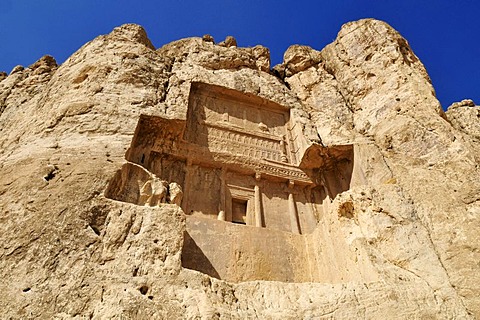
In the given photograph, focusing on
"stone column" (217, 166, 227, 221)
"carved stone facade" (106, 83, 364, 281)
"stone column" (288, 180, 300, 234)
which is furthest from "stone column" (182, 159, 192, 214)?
"stone column" (288, 180, 300, 234)

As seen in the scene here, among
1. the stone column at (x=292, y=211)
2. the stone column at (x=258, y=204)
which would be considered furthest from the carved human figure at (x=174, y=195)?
the stone column at (x=292, y=211)

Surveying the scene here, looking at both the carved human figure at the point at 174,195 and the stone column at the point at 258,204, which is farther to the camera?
the stone column at the point at 258,204

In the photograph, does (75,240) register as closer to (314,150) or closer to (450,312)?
(450,312)

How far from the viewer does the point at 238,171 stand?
1090cm

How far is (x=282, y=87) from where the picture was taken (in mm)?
14398

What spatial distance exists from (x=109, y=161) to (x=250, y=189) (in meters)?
4.39

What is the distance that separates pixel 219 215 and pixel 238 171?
1.81 metres

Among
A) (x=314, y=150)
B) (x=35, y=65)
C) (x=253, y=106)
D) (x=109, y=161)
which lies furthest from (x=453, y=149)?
(x=35, y=65)

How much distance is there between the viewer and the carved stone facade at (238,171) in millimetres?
8633

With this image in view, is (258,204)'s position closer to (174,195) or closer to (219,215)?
(219,215)

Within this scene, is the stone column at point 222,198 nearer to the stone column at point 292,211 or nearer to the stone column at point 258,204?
the stone column at point 258,204

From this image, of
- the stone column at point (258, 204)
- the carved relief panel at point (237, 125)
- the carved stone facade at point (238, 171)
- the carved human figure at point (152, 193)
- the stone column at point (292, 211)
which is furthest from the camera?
the carved relief panel at point (237, 125)

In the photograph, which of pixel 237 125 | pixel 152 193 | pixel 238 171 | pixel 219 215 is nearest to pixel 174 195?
pixel 152 193

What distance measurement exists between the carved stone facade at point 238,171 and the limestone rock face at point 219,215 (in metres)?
0.10
